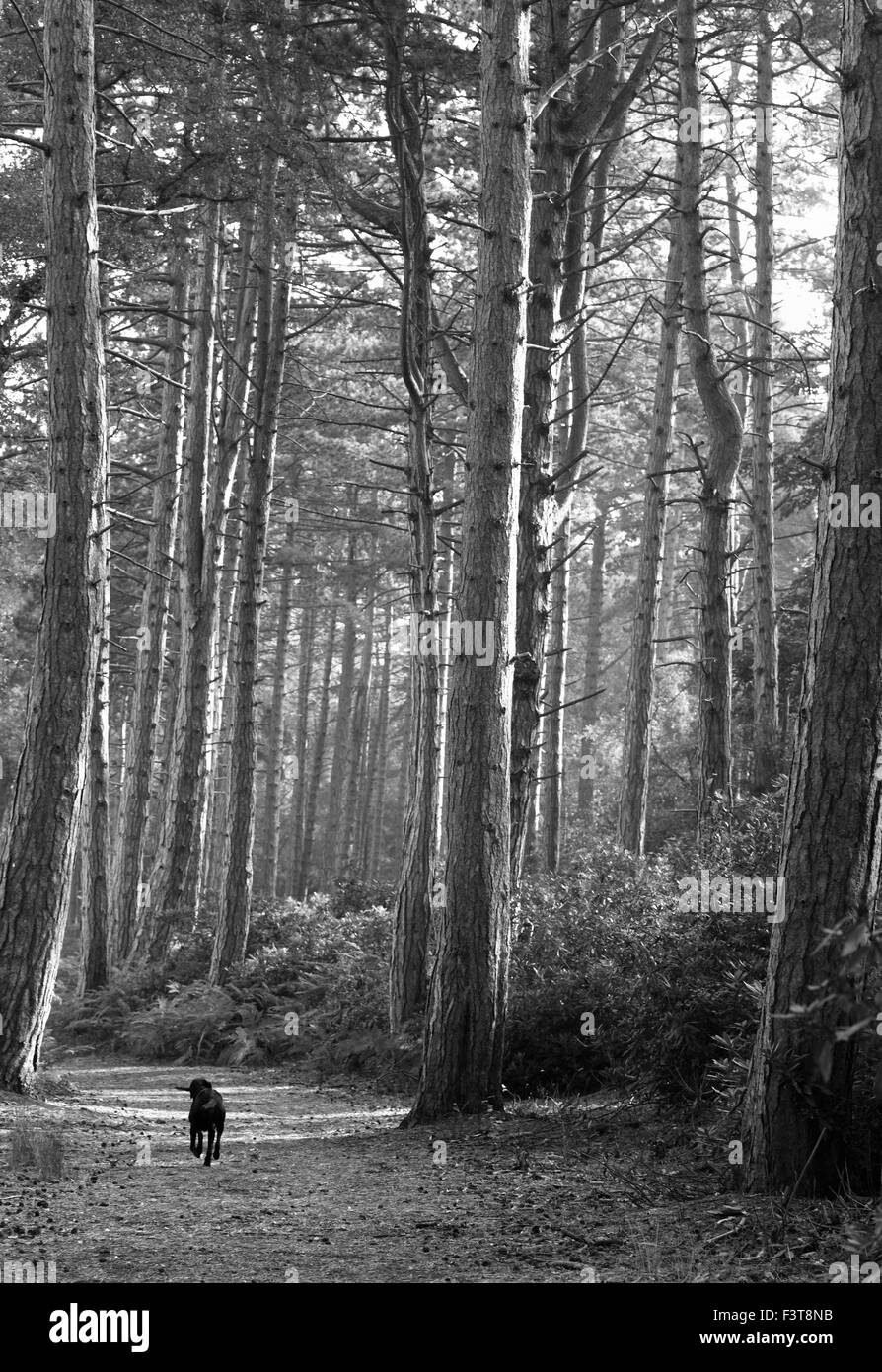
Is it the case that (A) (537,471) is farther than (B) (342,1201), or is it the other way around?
(A) (537,471)

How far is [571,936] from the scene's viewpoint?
453 inches

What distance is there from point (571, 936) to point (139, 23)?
9682 mm

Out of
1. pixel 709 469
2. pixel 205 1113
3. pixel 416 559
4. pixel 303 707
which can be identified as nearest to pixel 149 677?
pixel 416 559

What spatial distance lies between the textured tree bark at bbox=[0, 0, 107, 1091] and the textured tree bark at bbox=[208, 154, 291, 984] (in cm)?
665

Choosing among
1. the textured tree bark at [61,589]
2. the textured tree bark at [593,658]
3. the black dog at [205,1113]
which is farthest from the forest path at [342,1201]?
the textured tree bark at [593,658]

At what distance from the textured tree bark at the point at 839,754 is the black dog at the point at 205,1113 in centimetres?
315

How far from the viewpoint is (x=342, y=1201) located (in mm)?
7090

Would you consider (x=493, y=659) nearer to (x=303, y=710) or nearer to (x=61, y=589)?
(x=61, y=589)

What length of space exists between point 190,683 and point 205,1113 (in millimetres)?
12131

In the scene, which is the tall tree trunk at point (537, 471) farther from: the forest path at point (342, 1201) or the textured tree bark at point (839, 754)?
the textured tree bark at point (839, 754)

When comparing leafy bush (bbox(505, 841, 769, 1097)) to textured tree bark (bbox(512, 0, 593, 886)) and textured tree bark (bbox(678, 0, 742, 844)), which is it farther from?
textured tree bark (bbox(678, 0, 742, 844))

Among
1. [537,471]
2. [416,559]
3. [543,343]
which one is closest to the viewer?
[537,471]

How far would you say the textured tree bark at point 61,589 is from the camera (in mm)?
9953
